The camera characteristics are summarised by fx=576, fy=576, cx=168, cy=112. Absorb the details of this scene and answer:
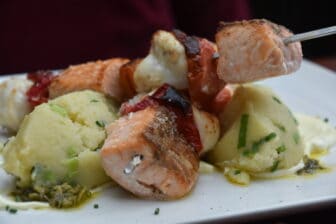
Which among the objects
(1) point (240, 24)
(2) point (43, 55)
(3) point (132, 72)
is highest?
(1) point (240, 24)

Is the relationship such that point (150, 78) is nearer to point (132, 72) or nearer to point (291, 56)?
point (132, 72)

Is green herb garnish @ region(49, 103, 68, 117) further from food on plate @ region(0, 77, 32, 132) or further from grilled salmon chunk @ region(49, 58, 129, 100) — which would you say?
food on plate @ region(0, 77, 32, 132)

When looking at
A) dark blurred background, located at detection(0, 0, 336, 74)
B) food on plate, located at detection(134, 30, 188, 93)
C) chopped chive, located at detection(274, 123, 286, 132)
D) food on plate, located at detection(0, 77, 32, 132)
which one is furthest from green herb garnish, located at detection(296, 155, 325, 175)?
dark blurred background, located at detection(0, 0, 336, 74)

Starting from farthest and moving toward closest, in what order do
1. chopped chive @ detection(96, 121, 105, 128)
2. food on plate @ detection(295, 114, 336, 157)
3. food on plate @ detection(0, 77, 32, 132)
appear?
food on plate @ detection(0, 77, 32, 132)
food on plate @ detection(295, 114, 336, 157)
chopped chive @ detection(96, 121, 105, 128)

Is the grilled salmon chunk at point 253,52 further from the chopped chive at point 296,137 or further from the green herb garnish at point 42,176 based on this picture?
the green herb garnish at point 42,176

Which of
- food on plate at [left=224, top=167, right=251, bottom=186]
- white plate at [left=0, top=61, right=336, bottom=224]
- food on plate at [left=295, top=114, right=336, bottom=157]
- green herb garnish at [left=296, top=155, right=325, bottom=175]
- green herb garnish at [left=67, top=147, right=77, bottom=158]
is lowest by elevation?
food on plate at [left=295, top=114, right=336, bottom=157]

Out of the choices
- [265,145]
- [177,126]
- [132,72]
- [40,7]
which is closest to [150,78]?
[132,72]

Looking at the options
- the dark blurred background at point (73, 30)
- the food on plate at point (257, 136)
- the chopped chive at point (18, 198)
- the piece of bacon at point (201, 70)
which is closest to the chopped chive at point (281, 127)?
the food on plate at point (257, 136)

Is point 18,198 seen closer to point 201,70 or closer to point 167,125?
point 167,125
